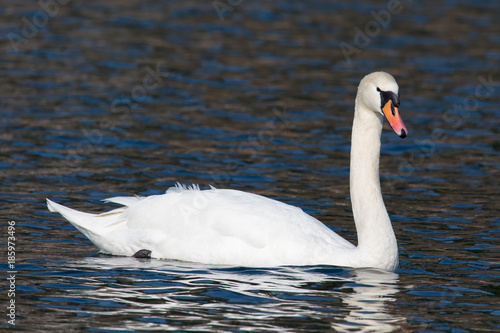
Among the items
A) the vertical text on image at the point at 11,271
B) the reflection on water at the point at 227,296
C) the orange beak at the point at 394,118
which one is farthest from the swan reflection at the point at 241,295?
the orange beak at the point at 394,118

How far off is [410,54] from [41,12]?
8251 mm

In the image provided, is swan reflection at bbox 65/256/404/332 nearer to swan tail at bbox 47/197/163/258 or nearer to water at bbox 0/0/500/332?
water at bbox 0/0/500/332

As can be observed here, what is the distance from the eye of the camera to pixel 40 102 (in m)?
15.6

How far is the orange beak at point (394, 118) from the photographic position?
318 inches

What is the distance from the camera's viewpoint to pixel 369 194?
8.71 meters

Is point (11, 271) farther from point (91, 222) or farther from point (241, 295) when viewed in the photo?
point (241, 295)

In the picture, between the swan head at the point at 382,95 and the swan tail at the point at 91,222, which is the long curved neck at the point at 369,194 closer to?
the swan head at the point at 382,95

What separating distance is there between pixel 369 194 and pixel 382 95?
0.90 metres

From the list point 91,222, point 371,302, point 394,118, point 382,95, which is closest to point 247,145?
point 91,222

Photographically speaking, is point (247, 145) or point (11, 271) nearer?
point (11, 271)

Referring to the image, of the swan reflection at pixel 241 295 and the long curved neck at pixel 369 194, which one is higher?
the long curved neck at pixel 369 194

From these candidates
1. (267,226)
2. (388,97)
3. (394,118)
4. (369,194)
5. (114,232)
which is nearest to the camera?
(394,118)

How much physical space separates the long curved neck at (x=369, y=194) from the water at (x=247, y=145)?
248 mm

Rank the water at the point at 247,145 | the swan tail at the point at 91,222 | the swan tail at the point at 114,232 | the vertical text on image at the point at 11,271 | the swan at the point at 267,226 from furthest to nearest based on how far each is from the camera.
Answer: the swan tail at the point at 91,222 < the swan tail at the point at 114,232 < the swan at the point at 267,226 < the water at the point at 247,145 < the vertical text on image at the point at 11,271
